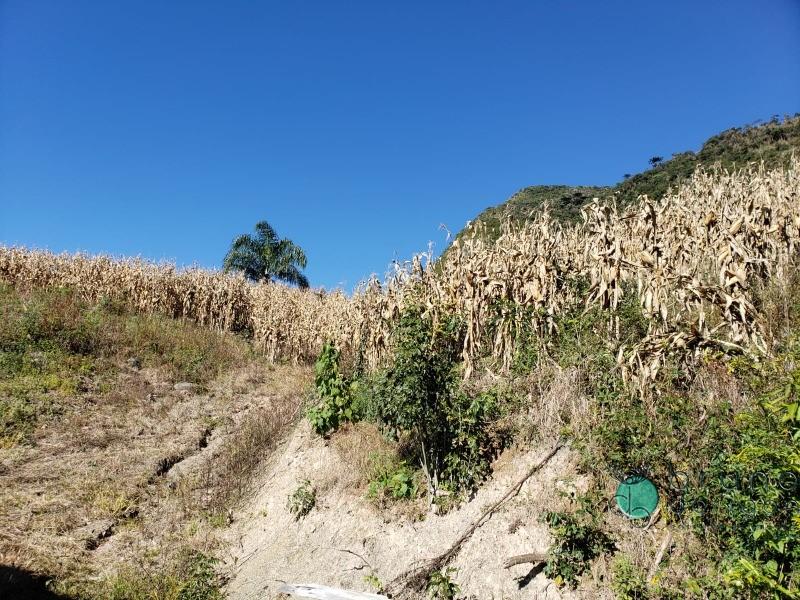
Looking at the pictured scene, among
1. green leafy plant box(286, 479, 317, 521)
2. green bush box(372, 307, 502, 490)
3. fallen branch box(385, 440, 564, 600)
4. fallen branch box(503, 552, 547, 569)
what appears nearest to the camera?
fallen branch box(503, 552, 547, 569)

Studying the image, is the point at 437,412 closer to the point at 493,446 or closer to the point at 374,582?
the point at 493,446

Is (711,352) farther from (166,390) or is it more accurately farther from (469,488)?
(166,390)

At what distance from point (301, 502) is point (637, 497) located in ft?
17.3

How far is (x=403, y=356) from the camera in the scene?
23.3ft

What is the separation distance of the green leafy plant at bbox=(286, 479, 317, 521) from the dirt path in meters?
0.11

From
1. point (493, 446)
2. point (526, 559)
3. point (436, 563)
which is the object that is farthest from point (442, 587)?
point (493, 446)

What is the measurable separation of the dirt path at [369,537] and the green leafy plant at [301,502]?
108 millimetres

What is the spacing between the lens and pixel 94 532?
8.28 metres

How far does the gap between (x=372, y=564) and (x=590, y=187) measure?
42.1 meters

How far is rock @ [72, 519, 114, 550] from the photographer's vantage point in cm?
806

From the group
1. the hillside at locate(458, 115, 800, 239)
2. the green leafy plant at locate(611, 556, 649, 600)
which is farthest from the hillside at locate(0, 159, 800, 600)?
the hillside at locate(458, 115, 800, 239)

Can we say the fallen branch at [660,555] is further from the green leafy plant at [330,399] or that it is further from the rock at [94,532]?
the rock at [94,532]

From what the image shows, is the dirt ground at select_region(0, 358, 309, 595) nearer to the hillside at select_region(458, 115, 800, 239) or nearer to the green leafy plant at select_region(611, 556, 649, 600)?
the green leafy plant at select_region(611, 556, 649, 600)

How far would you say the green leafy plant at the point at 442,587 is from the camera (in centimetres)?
530
